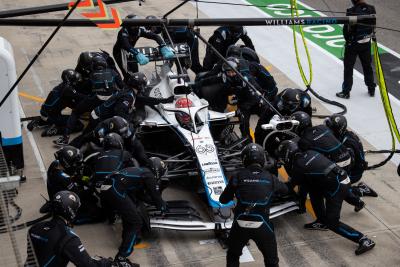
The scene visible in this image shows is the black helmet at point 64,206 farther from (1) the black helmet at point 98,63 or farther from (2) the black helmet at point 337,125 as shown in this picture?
(1) the black helmet at point 98,63

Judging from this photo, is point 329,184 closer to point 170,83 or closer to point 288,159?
point 288,159

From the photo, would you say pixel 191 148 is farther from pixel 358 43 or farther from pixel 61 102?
pixel 358 43

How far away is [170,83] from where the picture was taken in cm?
1231

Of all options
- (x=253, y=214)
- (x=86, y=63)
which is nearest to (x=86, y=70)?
(x=86, y=63)

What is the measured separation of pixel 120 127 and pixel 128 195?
136 cm

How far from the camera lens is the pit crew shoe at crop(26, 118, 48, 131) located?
13.2 meters

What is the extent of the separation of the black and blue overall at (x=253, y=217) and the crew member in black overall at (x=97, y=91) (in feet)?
13.9

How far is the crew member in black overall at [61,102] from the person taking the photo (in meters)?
12.8

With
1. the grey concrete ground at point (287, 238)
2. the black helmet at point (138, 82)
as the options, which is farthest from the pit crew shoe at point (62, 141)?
the black helmet at point (138, 82)

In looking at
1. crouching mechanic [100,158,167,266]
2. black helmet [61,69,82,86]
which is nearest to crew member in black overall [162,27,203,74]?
black helmet [61,69,82,86]

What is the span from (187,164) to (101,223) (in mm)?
1484

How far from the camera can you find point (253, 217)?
28.8ft

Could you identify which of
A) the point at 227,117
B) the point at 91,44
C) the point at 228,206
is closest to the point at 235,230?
the point at 228,206

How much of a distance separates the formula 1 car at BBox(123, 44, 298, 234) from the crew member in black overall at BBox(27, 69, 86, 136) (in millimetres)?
1309
